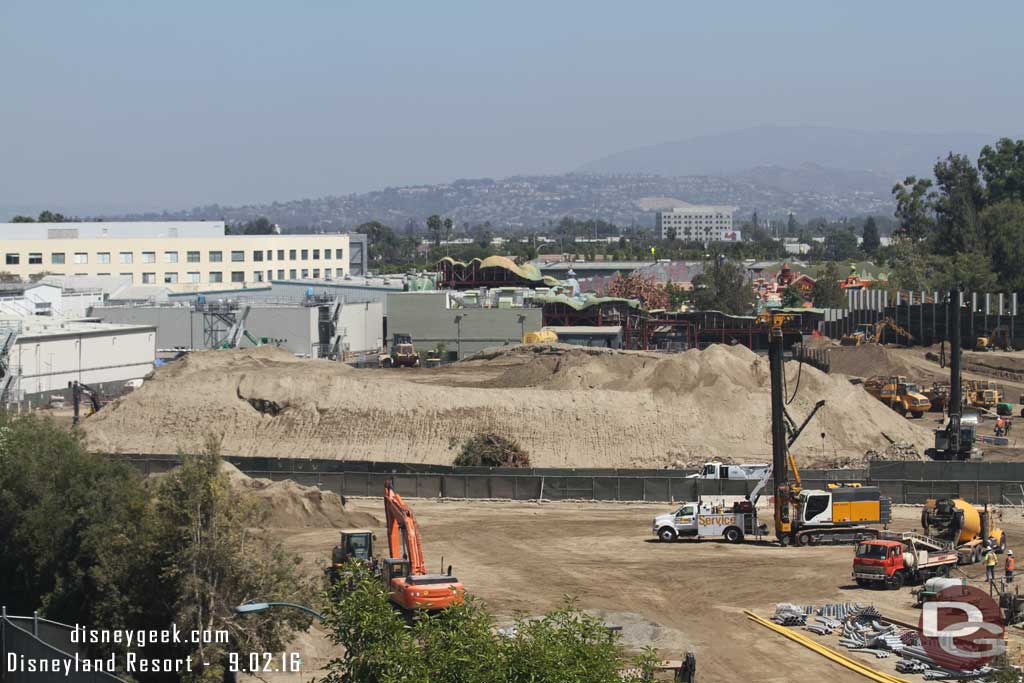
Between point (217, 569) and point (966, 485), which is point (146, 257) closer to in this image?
point (966, 485)

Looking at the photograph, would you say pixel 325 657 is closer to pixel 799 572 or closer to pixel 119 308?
pixel 799 572

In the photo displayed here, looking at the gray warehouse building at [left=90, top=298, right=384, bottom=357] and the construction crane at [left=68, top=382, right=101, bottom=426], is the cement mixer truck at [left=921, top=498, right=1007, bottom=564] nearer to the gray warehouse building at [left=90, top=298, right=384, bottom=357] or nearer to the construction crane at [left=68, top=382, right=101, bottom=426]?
the construction crane at [left=68, top=382, right=101, bottom=426]

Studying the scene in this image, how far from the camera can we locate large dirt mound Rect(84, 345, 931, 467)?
178 feet

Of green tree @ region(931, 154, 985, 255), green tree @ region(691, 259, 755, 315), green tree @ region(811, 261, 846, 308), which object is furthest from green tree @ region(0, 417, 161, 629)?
green tree @ region(931, 154, 985, 255)

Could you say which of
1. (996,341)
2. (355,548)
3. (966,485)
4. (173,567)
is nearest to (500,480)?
(355,548)

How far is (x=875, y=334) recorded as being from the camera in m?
100

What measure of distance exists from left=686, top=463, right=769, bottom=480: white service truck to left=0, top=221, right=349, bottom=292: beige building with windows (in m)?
69.6

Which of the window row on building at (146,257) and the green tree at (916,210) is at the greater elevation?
the green tree at (916,210)

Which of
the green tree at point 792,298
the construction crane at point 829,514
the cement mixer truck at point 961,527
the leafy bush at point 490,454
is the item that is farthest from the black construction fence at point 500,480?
the green tree at point 792,298

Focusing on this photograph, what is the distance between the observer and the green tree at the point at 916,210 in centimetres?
14925

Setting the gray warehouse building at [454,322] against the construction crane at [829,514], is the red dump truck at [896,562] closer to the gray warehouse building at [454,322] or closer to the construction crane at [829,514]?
the construction crane at [829,514]

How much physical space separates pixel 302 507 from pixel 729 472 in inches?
572

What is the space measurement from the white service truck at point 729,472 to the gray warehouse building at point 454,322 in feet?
145

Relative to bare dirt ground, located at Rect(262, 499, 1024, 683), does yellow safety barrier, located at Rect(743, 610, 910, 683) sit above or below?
above
